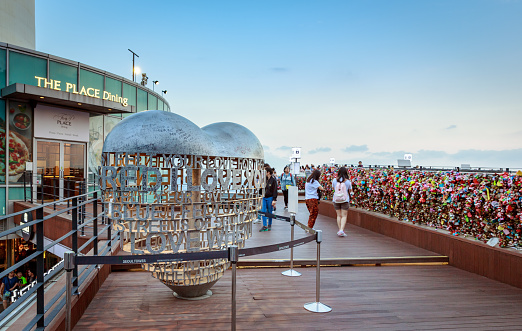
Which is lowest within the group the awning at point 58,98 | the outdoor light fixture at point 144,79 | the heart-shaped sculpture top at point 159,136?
the heart-shaped sculpture top at point 159,136

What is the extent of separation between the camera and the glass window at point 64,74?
55.0 ft

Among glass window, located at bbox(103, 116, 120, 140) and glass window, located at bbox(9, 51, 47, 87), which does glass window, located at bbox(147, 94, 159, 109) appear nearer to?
glass window, located at bbox(103, 116, 120, 140)

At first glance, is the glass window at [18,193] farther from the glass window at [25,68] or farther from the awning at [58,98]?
the glass window at [25,68]

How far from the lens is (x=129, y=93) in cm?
2091

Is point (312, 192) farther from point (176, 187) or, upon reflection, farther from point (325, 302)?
point (176, 187)

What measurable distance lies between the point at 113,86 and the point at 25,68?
14.4ft

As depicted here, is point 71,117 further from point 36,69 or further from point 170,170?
point 170,170

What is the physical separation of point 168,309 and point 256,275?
1.96m

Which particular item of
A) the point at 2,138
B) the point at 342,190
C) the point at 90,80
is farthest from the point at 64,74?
the point at 342,190

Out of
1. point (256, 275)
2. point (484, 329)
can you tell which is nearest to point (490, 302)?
point (484, 329)

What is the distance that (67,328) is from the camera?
3.68 metres

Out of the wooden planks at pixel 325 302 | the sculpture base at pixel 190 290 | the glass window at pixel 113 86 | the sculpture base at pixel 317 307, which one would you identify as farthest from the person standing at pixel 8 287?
the glass window at pixel 113 86

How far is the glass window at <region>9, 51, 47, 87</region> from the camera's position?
603 inches

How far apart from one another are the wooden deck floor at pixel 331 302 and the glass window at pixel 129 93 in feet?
52.0
